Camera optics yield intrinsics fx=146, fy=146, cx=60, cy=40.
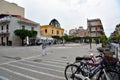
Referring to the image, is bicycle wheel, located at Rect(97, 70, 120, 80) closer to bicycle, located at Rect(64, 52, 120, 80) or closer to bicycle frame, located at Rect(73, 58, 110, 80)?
bicycle, located at Rect(64, 52, 120, 80)

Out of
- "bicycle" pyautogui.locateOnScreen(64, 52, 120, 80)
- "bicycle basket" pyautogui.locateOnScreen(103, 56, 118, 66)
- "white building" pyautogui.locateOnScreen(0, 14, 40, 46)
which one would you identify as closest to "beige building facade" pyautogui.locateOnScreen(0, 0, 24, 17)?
"white building" pyautogui.locateOnScreen(0, 14, 40, 46)

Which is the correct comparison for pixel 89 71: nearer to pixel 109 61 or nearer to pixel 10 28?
pixel 109 61

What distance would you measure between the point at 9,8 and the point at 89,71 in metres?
52.1

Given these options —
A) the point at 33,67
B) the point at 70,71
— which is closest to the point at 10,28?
the point at 33,67

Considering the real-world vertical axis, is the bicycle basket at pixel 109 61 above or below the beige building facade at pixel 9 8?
below

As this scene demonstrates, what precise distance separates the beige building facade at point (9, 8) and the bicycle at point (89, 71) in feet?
164

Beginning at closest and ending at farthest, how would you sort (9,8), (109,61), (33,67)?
(109,61) < (33,67) < (9,8)

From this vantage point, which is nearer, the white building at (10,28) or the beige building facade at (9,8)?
the white building at (10,28)

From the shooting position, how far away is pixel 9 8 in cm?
5238

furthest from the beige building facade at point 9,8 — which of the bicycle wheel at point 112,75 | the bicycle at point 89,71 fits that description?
the bicycle wheel at point 112,75

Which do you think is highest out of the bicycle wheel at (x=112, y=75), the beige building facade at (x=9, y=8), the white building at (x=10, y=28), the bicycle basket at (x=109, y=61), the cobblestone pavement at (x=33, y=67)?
the beige building facade at (x=9, y=8)

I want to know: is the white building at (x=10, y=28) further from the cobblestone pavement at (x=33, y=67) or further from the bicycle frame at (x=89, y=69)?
the bicycle frame at (x=89, y=69)

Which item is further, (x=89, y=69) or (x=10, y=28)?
(x=10, y=28)

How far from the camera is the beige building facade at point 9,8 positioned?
50500mm
